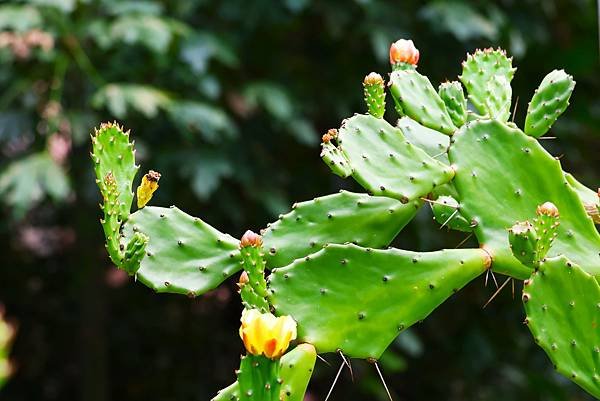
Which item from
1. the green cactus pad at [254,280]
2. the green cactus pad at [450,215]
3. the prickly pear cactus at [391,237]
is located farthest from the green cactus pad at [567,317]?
the green cactus pad at [254,280]

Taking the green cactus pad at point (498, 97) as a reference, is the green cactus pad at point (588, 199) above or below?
below

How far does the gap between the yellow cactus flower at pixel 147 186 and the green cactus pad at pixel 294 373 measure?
200mm

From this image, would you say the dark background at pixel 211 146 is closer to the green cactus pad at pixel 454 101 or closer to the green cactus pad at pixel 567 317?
the green cactus pad at pixel 454 101

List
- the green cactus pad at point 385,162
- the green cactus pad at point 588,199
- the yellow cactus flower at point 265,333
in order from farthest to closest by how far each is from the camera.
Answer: the green cactus pad at point 588,199, the green cactus pad at point 385,162, the yellow cactus flower at point 265,333

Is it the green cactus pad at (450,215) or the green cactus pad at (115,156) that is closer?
the green cactus pad at (115,156)

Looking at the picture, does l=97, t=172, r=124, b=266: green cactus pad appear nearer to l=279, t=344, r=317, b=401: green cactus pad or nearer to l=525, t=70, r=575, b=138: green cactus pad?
l=279, t=344, r=317, b=401: green cactus pad

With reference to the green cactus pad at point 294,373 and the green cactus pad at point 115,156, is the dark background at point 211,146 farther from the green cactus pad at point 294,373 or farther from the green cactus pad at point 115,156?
the green cactus pad at point 294,373

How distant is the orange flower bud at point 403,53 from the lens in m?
0.97

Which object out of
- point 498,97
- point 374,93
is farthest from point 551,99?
point 374,93

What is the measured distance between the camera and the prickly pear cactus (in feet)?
2.72

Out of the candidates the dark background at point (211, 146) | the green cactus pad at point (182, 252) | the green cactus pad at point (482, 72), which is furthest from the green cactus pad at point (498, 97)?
the dark background at point (211, 146)

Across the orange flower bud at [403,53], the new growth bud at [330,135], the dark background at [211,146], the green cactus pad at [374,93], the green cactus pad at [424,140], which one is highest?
the orange flower bud at [403,53]

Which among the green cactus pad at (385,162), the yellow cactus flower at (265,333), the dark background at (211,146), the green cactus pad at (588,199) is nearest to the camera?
the yellow cactus flower at (265,333)

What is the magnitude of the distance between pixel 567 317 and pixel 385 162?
231 mm
